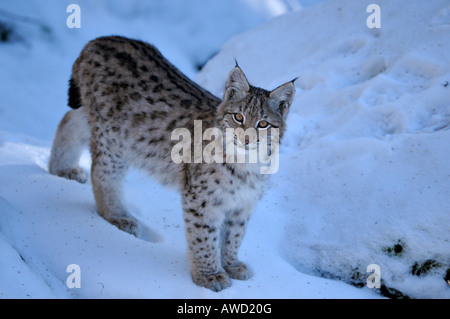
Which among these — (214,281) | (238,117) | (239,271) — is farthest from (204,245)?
(238,117)

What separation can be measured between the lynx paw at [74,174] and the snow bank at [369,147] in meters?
2.17

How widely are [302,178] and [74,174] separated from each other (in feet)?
8.42

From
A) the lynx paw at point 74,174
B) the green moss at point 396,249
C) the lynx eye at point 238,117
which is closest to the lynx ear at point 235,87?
the lynx eye at point 238,117

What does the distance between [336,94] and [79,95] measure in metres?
3.15

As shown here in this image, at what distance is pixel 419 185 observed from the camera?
416 cm

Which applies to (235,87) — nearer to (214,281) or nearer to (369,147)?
(214,281)

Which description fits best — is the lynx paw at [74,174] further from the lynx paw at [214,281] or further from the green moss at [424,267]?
the green moss at [424,267]

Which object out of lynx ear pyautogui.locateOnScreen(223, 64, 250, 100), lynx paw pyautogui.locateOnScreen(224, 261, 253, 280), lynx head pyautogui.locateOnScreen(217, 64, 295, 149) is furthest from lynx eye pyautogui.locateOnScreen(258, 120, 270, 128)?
lynx paw pyautogui.locateOnScreen(224, 261, 253, 280)

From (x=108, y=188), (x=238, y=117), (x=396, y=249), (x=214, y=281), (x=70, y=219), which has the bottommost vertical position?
(x=214, y=281)

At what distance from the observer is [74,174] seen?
16.9 feet

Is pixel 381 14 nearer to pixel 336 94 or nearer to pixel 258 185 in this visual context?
pixel 336 94

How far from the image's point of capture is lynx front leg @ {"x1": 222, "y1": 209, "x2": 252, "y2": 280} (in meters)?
3.82

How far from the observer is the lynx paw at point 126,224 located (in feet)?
14.3

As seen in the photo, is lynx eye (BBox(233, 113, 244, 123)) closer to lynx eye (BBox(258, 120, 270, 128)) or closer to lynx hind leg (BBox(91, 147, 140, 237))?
lynx eye (BBox(258, 120, 270, 128))
